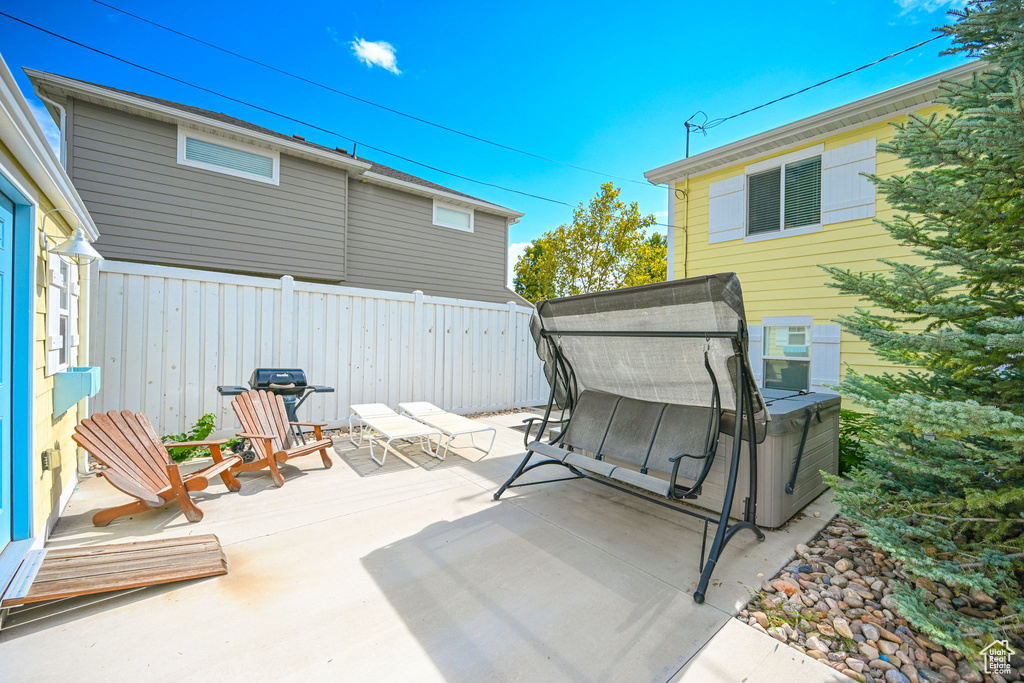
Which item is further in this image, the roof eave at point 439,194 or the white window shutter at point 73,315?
the roof eave at point 439,194

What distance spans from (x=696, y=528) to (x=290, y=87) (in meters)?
9.49

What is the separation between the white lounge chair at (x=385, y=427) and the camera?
4.39 m

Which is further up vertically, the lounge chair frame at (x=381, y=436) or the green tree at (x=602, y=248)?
the green tree at (x=602, y=248)

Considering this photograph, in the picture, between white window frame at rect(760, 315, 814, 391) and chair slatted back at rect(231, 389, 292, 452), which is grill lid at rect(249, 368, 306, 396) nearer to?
chair slatted back at rect(231, 389, 292, 452)

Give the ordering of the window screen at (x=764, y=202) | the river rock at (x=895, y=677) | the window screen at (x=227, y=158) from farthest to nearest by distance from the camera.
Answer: the window screen at (x=227, y=158)
the window screen at (x=764, y=202)
the river rock at (x=895, y=677)

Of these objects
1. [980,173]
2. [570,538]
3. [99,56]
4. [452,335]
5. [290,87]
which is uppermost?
[290,87]

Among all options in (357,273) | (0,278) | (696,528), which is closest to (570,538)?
(696,528)

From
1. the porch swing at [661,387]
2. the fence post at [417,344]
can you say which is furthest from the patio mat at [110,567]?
the fence post at [417,344]

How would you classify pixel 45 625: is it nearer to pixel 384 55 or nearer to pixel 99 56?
pixel 99 56

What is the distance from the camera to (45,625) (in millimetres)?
1814

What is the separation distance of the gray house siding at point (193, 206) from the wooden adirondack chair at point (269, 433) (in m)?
4.53

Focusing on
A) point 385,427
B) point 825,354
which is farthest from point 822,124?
point 385,427

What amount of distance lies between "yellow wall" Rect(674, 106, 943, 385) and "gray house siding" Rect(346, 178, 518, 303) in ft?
16.4

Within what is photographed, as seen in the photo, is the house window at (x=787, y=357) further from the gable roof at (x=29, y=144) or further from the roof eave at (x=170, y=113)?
the roof eave at (x=170, y=113)
